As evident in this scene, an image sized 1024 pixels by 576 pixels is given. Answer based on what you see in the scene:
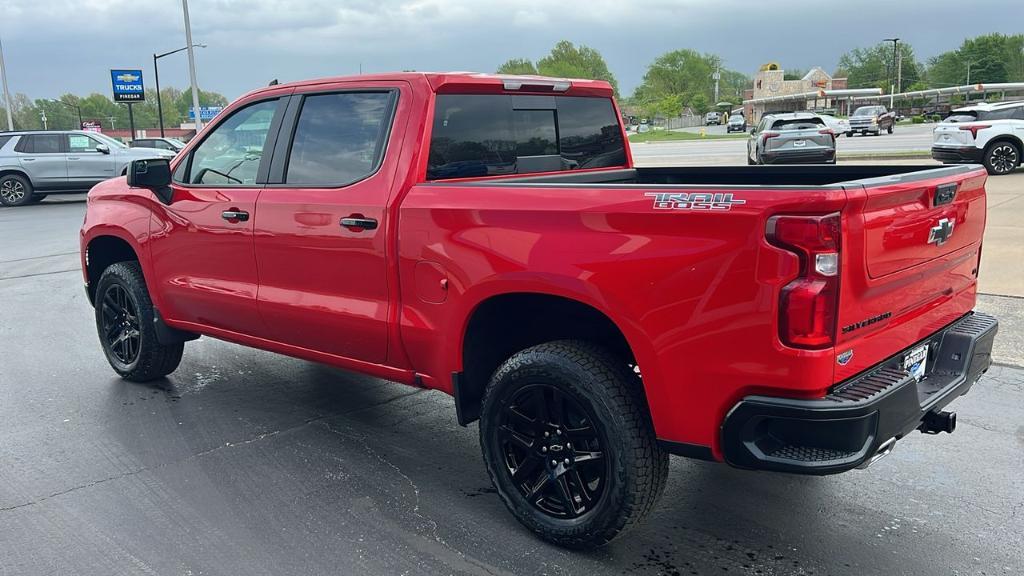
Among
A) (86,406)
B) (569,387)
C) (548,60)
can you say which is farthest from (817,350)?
(548,60)

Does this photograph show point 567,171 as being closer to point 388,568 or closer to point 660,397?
point 660,397

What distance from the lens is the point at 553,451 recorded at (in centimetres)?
333

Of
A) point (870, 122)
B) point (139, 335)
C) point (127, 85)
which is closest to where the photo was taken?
point (139, 335)

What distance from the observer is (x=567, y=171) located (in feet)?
15.1

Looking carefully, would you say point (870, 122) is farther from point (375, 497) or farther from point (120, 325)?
point (375, 497)

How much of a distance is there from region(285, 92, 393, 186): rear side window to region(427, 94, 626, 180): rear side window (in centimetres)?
30

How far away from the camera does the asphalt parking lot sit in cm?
327

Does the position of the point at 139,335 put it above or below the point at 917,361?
below

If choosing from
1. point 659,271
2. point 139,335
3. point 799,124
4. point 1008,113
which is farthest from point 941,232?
point 799,124

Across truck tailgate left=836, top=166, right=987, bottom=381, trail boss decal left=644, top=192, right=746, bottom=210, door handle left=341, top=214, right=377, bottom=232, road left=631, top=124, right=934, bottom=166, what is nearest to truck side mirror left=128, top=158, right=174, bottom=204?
door handle left=341, top=214, right=377, bottom=232

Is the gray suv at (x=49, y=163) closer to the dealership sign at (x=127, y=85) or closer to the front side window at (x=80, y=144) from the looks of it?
the front side window at (x=80, y=144)

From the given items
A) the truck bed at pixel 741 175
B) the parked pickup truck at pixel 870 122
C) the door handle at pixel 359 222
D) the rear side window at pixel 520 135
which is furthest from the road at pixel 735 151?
the door handle at pixel 359 222

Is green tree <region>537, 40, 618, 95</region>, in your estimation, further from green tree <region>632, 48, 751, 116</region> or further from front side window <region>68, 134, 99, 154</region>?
front side window <region>68, 134, 99, 154</region>

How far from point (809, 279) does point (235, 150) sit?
11.0ft
